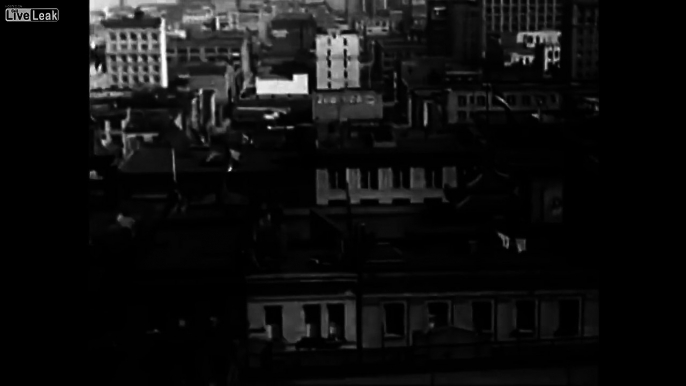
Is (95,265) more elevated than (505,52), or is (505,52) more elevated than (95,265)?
(505,52)

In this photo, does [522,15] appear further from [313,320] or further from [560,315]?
[313,320]

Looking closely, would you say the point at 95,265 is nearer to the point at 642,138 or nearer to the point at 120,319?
the point at 120,319

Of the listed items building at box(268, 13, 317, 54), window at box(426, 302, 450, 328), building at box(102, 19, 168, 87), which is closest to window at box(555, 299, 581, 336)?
window at box(426, 302, 450, 328)

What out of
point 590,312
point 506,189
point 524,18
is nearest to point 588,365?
point 590,312

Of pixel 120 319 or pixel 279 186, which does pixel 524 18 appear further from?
pixel 120 319

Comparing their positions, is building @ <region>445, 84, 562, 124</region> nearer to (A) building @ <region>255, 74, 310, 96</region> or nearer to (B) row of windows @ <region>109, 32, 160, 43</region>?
(A) building @ <region>255, 74, 310, 96</region>

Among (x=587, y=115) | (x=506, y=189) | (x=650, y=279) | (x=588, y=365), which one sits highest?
(x=587, y=115)
